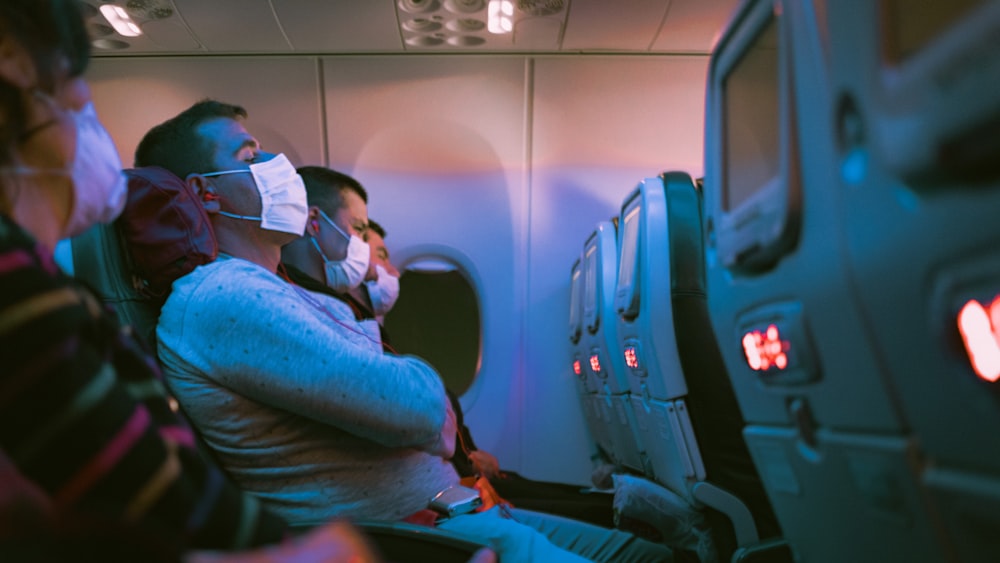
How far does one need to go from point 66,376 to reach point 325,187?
3.69 meters

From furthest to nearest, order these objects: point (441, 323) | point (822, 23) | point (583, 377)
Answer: point (441, 323) < point (583, 377) < point (822, 23)

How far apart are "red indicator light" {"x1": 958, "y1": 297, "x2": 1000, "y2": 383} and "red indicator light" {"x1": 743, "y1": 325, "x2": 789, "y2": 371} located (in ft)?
1.21

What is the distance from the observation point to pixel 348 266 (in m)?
4.09

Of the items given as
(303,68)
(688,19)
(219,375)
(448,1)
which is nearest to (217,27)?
(303,68)

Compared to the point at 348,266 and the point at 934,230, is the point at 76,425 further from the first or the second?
the point at 348,266

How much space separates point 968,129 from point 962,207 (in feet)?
0.28

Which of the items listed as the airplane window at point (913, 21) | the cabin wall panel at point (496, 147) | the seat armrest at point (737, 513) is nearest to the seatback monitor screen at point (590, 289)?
the cabin wall panel at point (496, 147)

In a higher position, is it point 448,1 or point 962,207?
point 448,1

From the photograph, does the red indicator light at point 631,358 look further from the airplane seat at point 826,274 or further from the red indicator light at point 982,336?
the red indicator light at point 982,336

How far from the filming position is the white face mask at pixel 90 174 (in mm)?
901

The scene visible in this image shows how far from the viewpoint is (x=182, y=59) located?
4910 millimetres

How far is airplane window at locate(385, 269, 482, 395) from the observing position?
546cm

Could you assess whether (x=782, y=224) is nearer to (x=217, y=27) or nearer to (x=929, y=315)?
(x=929, y=315)

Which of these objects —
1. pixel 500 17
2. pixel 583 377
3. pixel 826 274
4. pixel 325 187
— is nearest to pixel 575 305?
pixel 583 377
